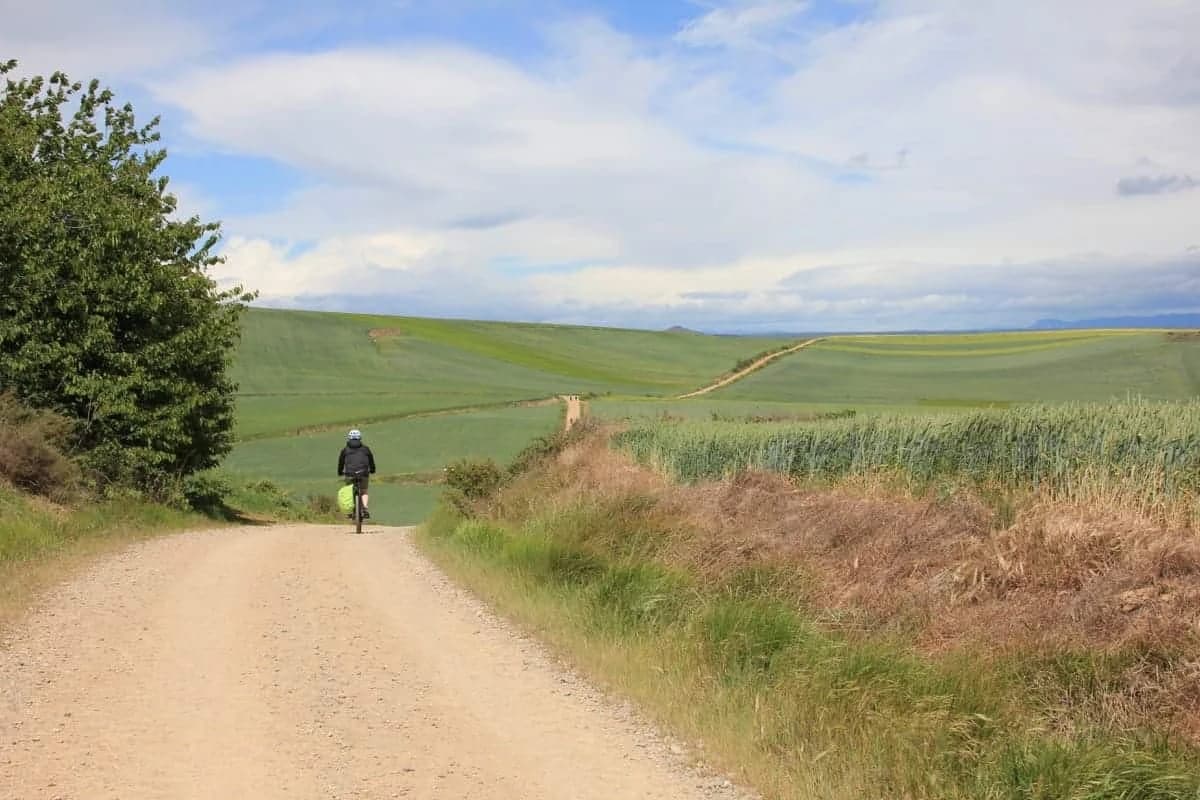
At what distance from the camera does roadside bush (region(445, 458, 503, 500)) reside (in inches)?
1013

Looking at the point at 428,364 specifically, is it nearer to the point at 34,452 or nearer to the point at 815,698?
the point at 34,452

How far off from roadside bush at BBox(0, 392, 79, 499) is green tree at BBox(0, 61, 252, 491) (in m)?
0.86

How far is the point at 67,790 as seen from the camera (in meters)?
5.44

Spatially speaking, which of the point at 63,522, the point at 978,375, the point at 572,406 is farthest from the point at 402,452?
the point at 978,375

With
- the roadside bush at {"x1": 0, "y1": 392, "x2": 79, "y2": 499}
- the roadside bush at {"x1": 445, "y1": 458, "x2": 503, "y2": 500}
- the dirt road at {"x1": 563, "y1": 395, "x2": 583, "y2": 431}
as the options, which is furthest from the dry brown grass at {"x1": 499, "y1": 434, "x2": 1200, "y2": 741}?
the dirt road at {"x1": 563, "y1": 395, "x2": 583, "y2": 431}

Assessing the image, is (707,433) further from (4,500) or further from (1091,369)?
(1091,369)

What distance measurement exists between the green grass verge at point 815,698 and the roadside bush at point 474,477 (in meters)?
14.0

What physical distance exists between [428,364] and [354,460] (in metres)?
66.6

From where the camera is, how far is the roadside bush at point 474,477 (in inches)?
1013

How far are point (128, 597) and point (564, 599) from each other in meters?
4.74

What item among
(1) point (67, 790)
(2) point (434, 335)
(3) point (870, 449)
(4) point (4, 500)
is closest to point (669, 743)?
(1) point (67, 790)

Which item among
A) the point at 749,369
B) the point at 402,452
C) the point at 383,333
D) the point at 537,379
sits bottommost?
the point at 402,452

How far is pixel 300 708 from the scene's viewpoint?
7098 millimetres

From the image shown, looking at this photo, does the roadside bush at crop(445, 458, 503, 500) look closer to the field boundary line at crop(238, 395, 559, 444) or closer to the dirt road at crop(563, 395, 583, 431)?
the dirt road at crop(563, 395, 583, 431)
